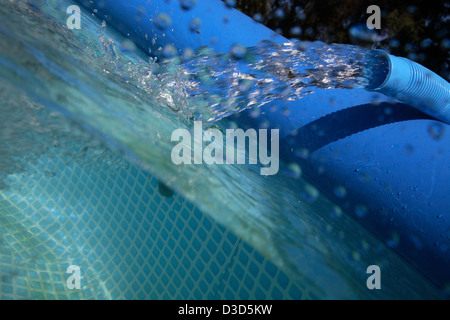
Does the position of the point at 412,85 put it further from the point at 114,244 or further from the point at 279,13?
the point at 279,13

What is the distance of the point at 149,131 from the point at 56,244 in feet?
3.74

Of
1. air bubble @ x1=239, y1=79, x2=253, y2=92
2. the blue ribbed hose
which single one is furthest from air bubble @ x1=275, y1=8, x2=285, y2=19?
the blue ribbed hose

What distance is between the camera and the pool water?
1.05 meters

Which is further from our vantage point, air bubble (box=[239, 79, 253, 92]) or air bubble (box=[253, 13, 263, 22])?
air bubble (box=[253, 13, 263, 22])

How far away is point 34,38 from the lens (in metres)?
1.14

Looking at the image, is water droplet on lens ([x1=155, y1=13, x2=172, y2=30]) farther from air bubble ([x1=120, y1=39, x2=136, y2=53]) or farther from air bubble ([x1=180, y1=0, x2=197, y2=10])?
air bubble ([x1=120, y1=39, x2=136, y2=53])

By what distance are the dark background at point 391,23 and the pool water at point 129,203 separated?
1311 mm

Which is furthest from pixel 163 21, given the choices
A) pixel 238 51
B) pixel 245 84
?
pixel 245 84

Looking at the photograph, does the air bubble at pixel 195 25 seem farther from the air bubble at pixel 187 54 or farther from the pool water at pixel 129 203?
the pool water at pixel 129 203

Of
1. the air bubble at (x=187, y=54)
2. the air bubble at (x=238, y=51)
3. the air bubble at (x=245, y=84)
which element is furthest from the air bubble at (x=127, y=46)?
the air bubble at (x=245, y=84)

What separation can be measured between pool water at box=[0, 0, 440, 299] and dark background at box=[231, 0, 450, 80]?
131 cm

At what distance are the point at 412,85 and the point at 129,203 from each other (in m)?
1.40

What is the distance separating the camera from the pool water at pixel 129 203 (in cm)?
105
